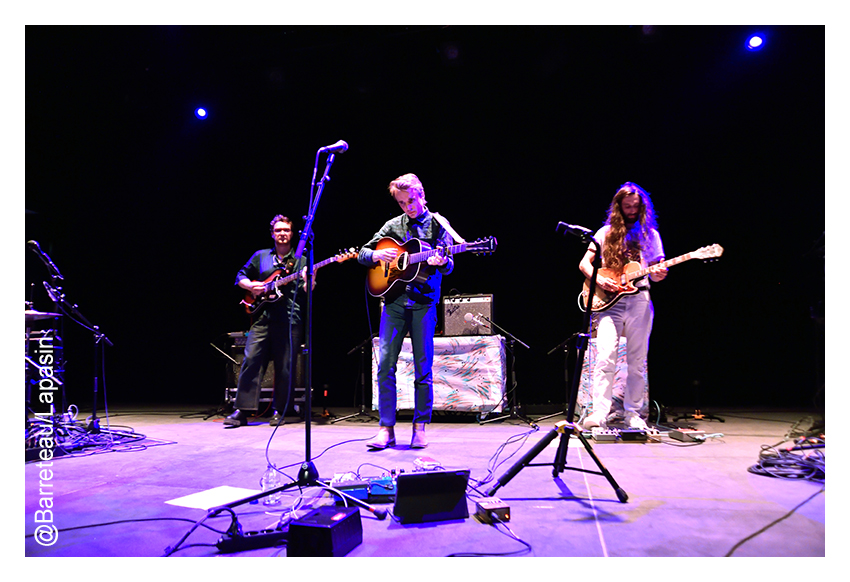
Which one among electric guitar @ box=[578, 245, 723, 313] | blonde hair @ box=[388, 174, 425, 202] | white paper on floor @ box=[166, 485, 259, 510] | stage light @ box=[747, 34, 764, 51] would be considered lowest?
white paper on floor @ box=[166, 485, 259, 510]

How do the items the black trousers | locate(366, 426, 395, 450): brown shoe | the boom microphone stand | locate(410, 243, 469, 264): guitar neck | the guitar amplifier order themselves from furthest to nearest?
the guitar amplifier < the black trousers < locate(410, 243, 469, 264): guitar neck < locate(366, 426, 395, 450): brown shoe < the boom microphone stand

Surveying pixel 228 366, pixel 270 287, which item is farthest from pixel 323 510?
pixel 228 366

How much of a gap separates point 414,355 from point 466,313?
6.24 ft

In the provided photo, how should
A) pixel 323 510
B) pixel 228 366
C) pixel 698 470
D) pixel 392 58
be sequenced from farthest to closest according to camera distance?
pixel 228 366
pixel 392 58
pixel 698 470
pixel 323 510

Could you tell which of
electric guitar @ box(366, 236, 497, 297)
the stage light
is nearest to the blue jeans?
electric guitar @ box(366, 236, 497, 297)

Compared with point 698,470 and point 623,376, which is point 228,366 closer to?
point 623,376

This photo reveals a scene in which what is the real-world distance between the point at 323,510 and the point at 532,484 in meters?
1.17

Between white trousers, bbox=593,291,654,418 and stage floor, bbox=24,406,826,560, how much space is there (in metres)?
0.44

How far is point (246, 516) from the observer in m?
2.03

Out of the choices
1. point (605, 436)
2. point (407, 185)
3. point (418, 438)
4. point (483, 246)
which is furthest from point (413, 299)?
point (605, 436)

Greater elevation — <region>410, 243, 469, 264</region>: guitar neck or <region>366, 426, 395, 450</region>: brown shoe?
<region>410, 243, 469, 264</region>: guitar neck

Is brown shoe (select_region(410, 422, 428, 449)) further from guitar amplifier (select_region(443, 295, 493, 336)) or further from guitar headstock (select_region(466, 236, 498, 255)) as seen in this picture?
guitar amplifier (select_region(443, 295, 493, 336))

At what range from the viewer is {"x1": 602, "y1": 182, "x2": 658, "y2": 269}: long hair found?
4039 millimetres

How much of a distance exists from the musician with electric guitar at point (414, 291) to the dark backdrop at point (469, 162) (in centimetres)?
261
